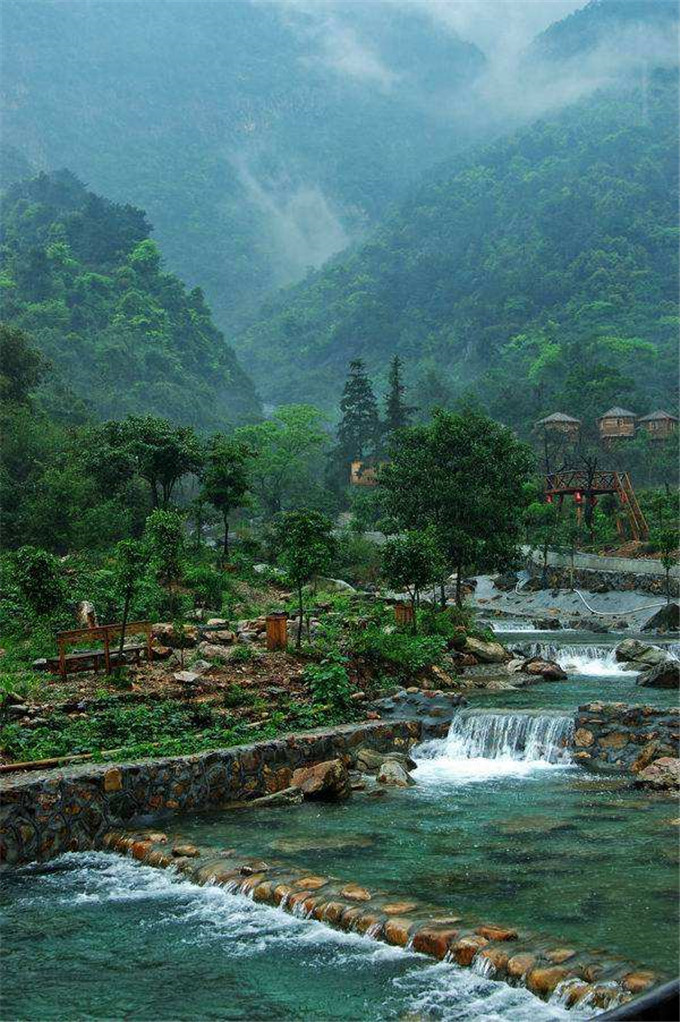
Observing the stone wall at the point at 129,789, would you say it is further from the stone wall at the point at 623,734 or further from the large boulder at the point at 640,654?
the large boulder at the point at 640,654

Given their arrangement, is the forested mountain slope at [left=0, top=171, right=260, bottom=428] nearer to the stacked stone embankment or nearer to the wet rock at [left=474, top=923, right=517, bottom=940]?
the stacked stone embankment

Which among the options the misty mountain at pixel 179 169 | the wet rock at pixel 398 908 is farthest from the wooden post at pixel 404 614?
the misty mountain at pixel 179 169

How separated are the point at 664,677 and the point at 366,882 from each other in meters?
12.0

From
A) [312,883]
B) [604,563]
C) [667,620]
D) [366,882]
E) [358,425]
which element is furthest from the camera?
[358,425]

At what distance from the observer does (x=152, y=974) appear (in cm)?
748

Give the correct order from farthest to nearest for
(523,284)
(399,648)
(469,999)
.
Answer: (523,284), (399,648), (469,999)

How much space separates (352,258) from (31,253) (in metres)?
72.4

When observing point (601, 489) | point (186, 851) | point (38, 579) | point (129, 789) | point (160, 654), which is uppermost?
point (601, 489)

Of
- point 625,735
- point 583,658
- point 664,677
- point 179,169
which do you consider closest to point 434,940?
point 625,735

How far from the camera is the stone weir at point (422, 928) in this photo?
21.8ft

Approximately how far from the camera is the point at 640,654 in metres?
23.0

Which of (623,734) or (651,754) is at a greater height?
(623,734)

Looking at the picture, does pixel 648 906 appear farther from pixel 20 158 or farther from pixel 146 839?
pixel 20 158

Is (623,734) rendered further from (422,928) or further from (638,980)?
(638,980)
